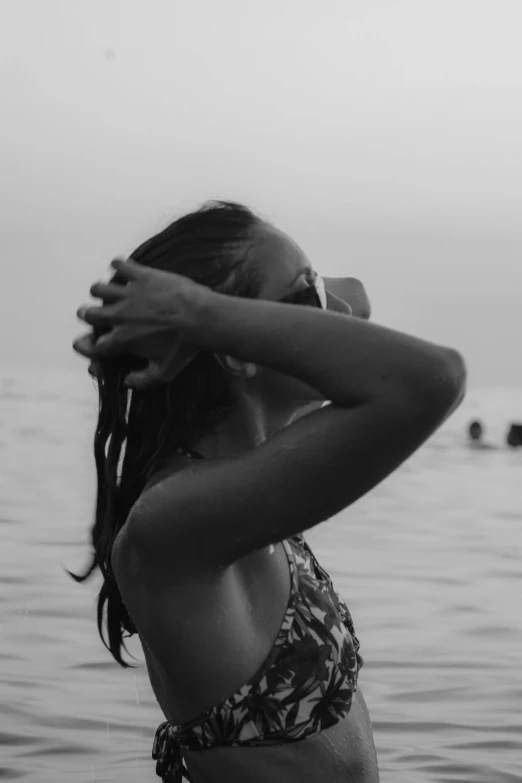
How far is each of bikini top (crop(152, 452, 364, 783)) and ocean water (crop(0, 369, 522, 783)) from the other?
2117mm

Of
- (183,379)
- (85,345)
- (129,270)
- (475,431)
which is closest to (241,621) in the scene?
(183,379)

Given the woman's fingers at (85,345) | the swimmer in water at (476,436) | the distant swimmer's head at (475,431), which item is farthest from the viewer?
the distant swimmer's head at (475,431)

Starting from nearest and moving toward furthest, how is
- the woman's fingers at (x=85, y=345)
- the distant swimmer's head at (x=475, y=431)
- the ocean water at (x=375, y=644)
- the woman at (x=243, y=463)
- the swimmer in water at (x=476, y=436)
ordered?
the woman at (x=243, y=463), the woman's fingers at (x=85, y=345), the ocean water at (x=375, y=644), the swimmer in water at (x=476, y=436), the distant swimmer's head at (x=475, y=431)

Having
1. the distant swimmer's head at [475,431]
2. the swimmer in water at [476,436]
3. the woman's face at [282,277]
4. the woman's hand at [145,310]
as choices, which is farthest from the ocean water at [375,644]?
the distant swimmer's head at [475,431]

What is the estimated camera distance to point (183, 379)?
7.63 ft

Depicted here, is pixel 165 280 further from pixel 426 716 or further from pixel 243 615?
pixel 426 716

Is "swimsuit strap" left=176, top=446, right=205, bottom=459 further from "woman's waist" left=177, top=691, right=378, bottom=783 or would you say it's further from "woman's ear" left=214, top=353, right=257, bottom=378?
"woman's waist" left=177, top=691, right=378, bottom=783

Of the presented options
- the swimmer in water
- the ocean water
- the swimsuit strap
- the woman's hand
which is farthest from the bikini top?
the swimmer in water

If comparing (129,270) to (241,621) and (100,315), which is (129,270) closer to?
(100,315)

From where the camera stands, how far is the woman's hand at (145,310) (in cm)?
206

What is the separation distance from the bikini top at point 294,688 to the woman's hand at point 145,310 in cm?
30

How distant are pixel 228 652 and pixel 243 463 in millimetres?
365

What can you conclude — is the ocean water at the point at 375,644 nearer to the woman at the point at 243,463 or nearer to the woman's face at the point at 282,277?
the woman at the point at 243,463

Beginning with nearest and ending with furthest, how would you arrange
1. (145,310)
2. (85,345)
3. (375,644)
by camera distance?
(145,310) < (85,345) < (375,644)
